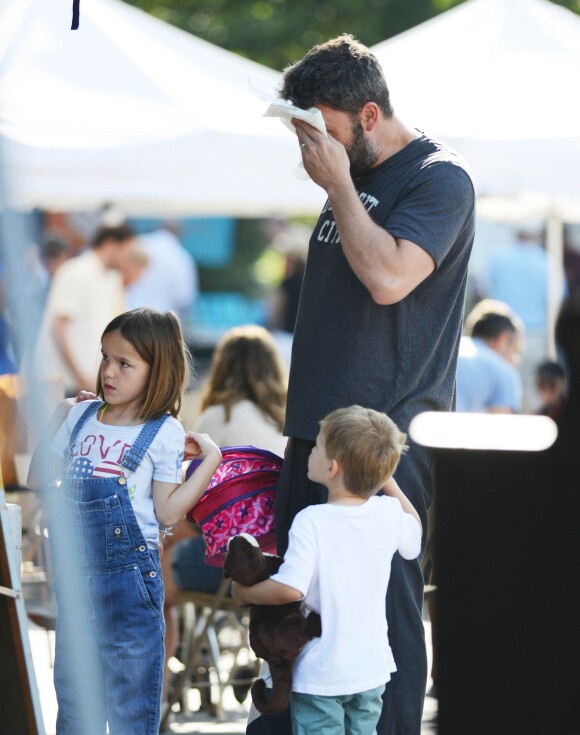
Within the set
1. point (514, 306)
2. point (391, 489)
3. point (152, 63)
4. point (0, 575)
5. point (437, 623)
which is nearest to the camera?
point (437, 623)

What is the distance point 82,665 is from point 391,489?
30.6 inches

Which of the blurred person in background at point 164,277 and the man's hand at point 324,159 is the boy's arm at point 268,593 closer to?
the man's hand at point 324,159

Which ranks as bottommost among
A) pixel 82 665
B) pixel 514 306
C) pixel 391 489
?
pixel 82 665

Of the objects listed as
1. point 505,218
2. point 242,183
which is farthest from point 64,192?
point 505,218

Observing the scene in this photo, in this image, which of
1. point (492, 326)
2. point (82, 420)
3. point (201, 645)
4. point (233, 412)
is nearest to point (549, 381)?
point (492, 326)

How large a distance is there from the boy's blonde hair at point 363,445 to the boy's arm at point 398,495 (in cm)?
11

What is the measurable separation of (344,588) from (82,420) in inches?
30.5

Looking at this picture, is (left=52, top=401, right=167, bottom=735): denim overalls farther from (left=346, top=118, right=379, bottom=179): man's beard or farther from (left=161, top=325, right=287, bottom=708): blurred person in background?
(left=161, top=325, right=287, bottom=708): blurred person in background

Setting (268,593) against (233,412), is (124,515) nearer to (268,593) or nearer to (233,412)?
(268,593)

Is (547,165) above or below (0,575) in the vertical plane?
above

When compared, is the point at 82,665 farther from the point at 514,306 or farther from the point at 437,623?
the point at 514,306

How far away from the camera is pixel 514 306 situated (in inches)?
430

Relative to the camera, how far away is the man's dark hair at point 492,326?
6.71m

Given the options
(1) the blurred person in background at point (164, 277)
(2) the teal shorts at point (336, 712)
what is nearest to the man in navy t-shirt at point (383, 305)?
(2) the teal shorts at point (336, 712)
